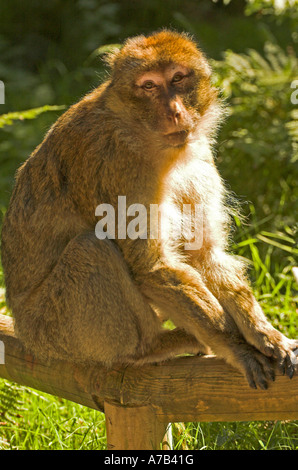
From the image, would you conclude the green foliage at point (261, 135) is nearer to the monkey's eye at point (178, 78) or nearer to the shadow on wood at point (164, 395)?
the monkey's eye at point (178, 78)

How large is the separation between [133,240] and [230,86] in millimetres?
3452

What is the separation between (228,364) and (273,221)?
294 centimetres

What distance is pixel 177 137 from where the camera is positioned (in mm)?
3342

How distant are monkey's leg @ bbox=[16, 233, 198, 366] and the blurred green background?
37.1 inches

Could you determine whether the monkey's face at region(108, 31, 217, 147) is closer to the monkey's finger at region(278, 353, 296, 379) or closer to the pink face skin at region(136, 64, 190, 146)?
the pink face skin at region(136, 64, 190, 146)

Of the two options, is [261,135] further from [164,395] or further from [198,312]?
[164,395]

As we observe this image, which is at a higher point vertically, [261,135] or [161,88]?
[261,135]

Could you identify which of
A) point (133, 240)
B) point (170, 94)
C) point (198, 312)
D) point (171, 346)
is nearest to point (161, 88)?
point (170, 94)

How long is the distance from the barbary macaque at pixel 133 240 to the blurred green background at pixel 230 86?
664 millimetres

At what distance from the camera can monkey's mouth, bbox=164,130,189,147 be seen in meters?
3.34

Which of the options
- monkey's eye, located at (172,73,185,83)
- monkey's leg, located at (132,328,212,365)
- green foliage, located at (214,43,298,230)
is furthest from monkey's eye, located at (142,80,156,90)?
green foliage, located at (214,43,298,230)

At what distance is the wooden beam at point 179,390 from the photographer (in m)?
3.11

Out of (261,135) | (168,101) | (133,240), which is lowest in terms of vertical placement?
(133,240)
